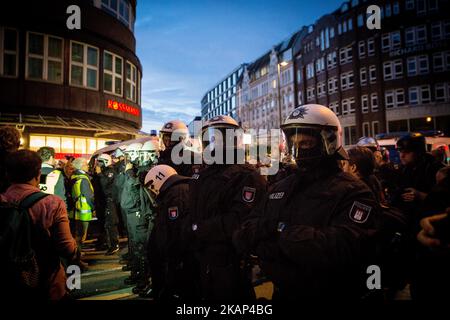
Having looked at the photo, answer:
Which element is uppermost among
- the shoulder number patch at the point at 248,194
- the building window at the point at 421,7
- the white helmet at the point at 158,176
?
the building window at the point at 421,7

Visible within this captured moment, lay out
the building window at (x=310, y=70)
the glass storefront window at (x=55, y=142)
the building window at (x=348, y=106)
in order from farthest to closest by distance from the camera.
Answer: the building window at (x=310, y=70) < the building window at (x=348, y=106) < the glass storefront window at (x=55, y=142)

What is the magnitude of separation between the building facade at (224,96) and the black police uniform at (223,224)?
7499 centimetres

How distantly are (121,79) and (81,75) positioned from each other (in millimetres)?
2950

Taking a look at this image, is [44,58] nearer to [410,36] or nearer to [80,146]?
[80,146]

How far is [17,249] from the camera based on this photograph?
2.40m

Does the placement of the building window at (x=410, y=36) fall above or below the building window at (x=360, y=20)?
below

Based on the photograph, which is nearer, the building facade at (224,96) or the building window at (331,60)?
the building window at (331,60)

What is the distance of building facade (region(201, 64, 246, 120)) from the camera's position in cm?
8344

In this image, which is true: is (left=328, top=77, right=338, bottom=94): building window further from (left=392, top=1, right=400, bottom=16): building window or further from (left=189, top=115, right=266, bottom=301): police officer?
(left=189, top=115, right=266, bottom=301): police officer

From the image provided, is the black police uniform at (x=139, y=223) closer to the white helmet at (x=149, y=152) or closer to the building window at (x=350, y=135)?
the white helmet at (x=149, y=152)

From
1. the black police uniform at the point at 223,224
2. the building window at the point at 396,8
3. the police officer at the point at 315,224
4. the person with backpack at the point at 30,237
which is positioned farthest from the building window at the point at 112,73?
the building window at the point at 396,8

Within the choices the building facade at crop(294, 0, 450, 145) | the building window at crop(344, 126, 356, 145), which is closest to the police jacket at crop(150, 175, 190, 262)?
the building facade at crop(294, 0, 450, 145)

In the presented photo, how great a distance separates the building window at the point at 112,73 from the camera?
19.1 meters

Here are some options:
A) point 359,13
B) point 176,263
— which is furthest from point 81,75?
point 359,13
